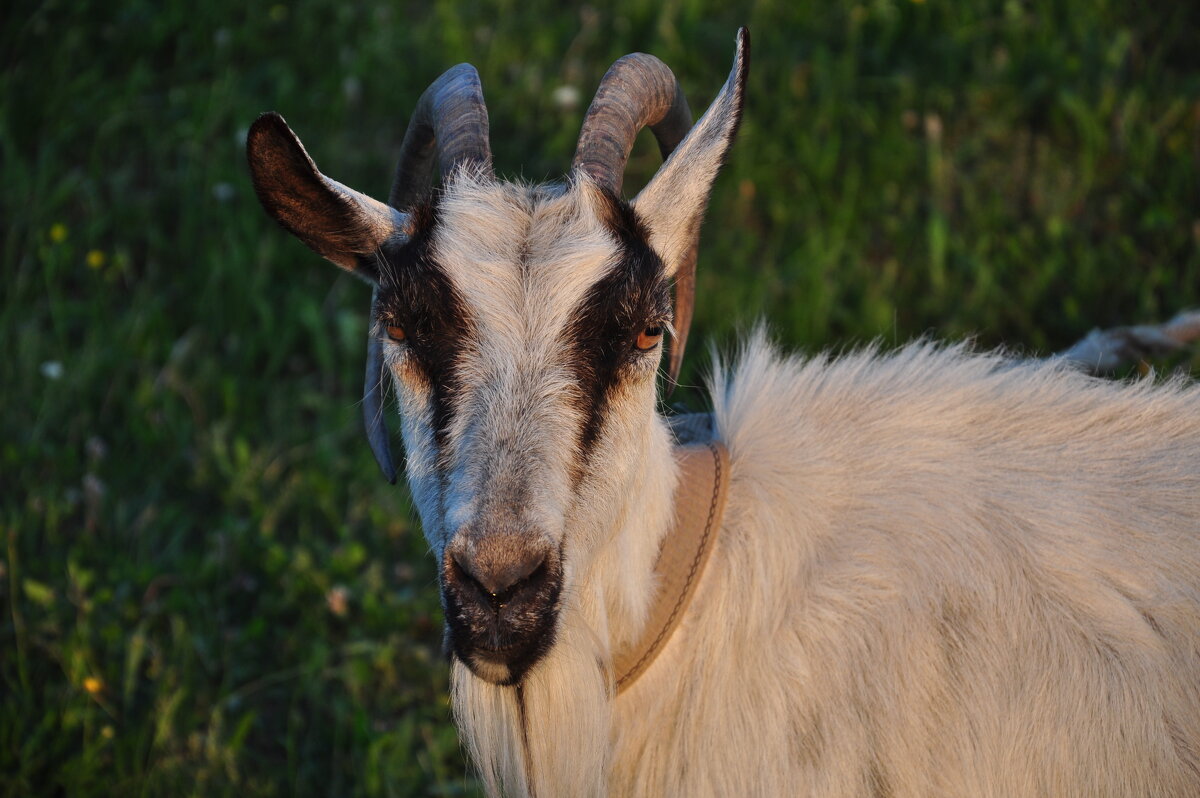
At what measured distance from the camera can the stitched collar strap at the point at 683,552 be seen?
267 centimetres

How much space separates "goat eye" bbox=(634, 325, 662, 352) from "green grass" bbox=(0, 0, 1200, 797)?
5.81 ft

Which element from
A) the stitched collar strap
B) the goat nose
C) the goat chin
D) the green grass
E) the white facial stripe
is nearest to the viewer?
the goat nose

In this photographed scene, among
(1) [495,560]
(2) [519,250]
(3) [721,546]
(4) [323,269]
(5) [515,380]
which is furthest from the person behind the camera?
(4) [323,269]

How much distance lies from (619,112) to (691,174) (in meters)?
0.27

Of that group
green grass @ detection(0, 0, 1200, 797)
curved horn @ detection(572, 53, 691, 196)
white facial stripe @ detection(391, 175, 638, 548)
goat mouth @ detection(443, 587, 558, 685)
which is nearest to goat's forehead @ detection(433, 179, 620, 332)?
white facial stripe @ detection(391, 175, 638, 548)

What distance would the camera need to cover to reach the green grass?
13.0 ft

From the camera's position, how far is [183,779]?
361cm

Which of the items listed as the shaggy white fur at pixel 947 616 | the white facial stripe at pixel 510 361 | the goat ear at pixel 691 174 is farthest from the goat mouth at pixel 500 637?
the goat ear at pixel 691 174

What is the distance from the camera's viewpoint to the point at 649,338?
257 centimetres

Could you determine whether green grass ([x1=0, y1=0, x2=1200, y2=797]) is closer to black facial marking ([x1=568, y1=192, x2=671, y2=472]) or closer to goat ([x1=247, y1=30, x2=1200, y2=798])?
goat ([x1=247, y1=30, x2=1200, y2=798])

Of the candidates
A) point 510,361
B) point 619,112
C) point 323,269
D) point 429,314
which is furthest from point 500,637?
point 323,269

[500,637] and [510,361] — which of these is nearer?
[500,637]

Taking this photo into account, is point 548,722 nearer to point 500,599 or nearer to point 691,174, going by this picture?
point 500,599

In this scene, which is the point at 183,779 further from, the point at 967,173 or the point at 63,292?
the point at 967,173
